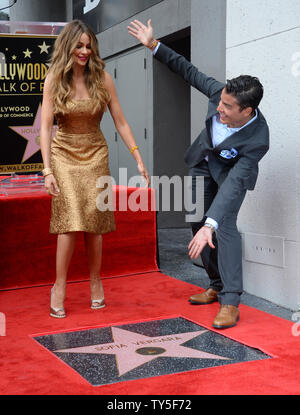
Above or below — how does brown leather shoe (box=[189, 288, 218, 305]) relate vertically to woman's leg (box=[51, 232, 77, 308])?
below

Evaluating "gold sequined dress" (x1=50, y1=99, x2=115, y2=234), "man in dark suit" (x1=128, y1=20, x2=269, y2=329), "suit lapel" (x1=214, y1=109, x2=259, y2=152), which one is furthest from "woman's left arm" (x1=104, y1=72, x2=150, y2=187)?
"suit lapel" (x1=214, y1=109, x2=259, y2=152)

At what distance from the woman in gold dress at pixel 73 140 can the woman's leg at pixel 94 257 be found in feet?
0.26

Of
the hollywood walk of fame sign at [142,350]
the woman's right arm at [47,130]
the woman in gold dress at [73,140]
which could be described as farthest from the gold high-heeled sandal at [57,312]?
the woman's right arm at [47,130]

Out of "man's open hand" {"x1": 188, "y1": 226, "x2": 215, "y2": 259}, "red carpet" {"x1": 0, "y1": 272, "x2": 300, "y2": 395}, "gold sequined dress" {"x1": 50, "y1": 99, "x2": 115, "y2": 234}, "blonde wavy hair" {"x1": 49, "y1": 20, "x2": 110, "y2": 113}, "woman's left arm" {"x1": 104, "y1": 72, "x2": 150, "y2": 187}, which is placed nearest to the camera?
"red carpet" {"x1": 0, "y1": 272, "x2": 300, "y2": 395}

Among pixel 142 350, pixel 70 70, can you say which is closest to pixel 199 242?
pixel 142 350

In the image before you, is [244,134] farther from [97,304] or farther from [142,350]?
[97,304]

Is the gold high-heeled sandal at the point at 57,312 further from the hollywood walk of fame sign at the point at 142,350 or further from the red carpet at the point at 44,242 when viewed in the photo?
the red carpet at the point at 44,242

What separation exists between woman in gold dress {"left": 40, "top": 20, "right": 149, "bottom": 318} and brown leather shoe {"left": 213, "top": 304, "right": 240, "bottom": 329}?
82 centimetres

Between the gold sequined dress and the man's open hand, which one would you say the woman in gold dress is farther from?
the man's open hand

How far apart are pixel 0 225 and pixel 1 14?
28.6ft

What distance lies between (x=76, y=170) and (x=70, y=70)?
547mm

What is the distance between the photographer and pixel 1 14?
11.6m

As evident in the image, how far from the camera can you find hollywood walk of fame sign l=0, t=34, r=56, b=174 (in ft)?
13.9
